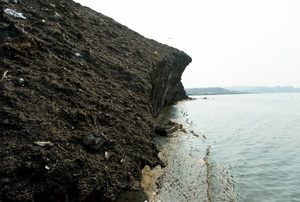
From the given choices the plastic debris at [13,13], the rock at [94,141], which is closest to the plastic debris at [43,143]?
the rock at [94,141]

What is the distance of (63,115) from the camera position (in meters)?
7.06

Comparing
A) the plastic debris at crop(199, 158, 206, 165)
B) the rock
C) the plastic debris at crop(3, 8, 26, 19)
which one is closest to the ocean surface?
the plastic debris at crop(199, 158, 206, 165)

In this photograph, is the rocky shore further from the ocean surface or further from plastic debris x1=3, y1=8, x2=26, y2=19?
the ocean surface

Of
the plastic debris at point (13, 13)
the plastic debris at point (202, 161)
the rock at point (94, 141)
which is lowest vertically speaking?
the plastic debris at point (202, 161)

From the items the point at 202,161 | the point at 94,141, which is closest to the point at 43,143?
the point at 94,141

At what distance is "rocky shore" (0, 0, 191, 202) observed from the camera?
5435 mm

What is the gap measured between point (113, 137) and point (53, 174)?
2.23 meters

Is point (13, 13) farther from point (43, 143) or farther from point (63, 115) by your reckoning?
point (43, 143)

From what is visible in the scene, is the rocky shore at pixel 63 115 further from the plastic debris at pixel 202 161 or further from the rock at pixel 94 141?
the plastic debris at pixel 202 161

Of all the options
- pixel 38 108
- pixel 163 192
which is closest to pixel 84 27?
pixel 38 108

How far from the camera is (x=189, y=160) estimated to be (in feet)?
43.0

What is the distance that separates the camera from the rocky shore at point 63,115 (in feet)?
17.8

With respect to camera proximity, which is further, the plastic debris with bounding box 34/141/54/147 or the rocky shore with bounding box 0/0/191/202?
the plastic debris with bounding box 34/141/54/147

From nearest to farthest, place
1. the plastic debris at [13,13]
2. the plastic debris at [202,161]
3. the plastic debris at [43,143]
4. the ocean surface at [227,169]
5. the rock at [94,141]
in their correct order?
the plastic debris at [43,143], the rock at [94,141], the ocean surface at [227,169], the plastic debris at [13,13], the plastic debris at [202,161]
